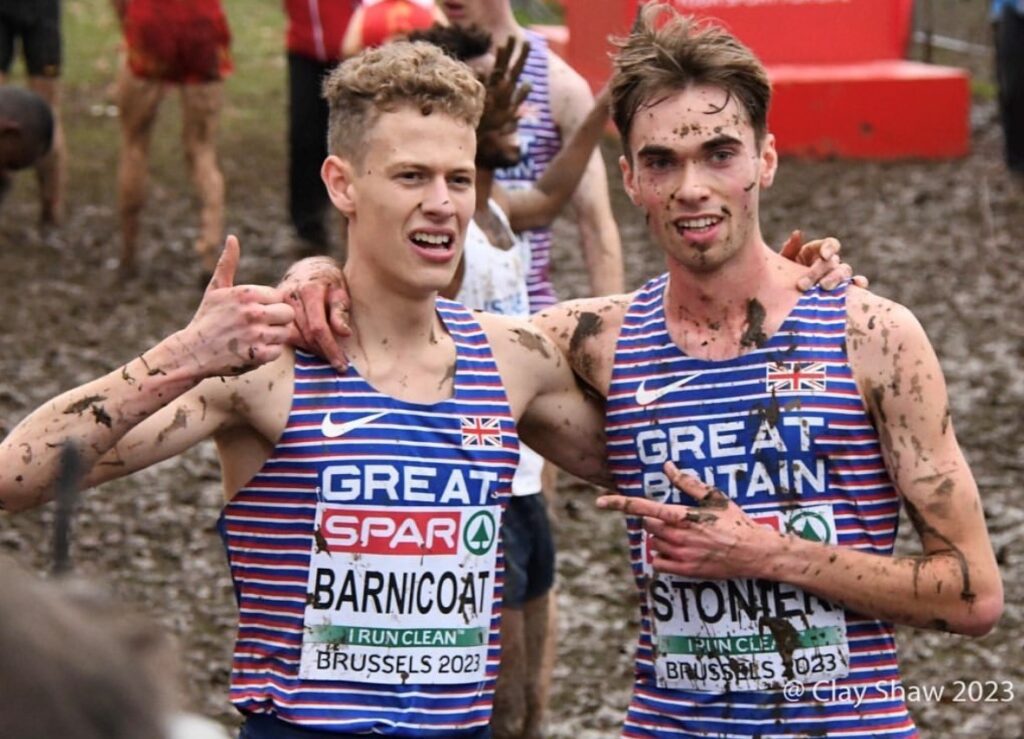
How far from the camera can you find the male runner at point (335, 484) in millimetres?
3252

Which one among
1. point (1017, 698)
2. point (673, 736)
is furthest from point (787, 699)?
point (1017, 698)

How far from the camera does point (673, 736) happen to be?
345 cm

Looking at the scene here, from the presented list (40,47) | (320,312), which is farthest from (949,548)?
(40,47)

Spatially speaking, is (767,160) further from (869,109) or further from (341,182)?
(869,109)

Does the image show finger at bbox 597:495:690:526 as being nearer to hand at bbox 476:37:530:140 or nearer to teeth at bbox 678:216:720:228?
teeth at bbox 678:216:720:228

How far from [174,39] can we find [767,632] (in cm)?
712

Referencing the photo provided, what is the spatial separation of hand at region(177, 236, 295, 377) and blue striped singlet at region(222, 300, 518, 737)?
19 cm

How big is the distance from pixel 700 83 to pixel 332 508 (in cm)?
109

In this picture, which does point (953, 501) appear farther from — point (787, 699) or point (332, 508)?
point (332, 508)

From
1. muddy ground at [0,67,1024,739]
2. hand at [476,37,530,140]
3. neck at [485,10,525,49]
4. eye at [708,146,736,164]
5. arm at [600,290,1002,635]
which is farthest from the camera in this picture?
muddy ground at [0,67,1024,739]

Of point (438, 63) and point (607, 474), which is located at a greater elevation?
point (438, 63)

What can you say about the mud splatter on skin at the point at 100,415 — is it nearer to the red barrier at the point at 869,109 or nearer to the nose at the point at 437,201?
the nose at the point at 437,201

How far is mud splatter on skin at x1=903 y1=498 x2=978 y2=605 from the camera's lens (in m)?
3.37

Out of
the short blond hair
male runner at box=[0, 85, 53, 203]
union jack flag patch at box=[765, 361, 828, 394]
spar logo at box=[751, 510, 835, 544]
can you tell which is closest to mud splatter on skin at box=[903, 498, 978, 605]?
spar logo at box=[751, 510, 835, 544]
